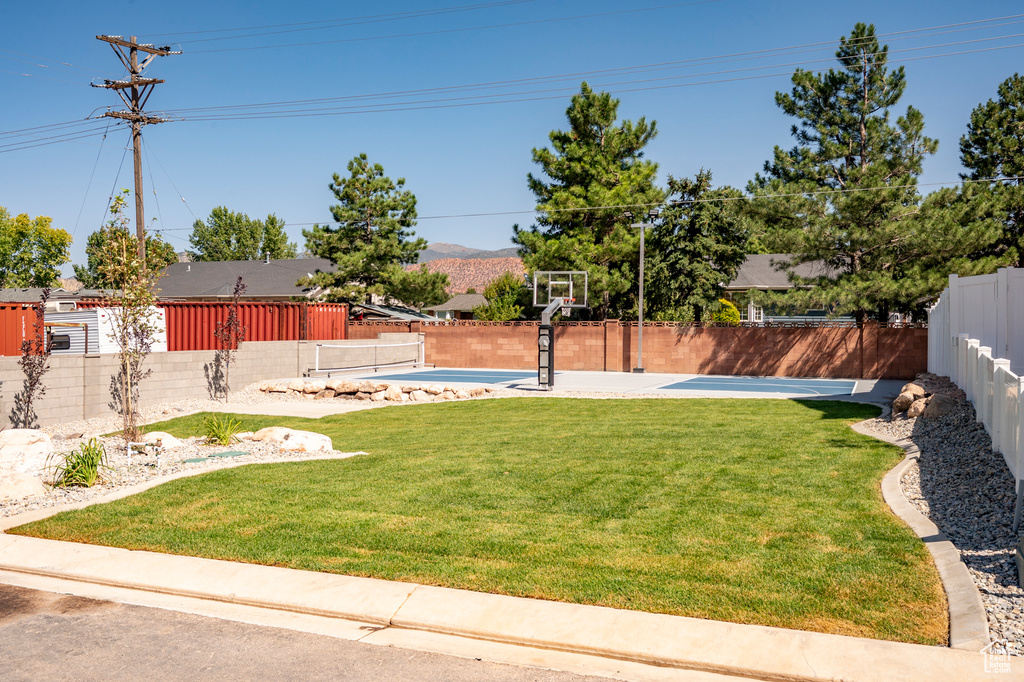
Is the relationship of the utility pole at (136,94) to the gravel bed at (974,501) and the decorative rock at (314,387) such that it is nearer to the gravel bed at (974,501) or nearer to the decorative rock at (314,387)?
the decorative rock at (314,387)

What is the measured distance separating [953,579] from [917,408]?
900 cm

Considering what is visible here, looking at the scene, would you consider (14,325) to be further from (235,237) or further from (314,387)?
(235,237)

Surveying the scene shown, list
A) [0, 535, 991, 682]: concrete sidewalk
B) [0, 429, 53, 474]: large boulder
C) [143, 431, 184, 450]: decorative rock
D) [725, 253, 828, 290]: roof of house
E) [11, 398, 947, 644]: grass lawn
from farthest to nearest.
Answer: [725, 253, 828, 290]: roof of house, [143, 431, 184, 450]: decorative rock, [0, 429, 53, 474]: large boulder, [11, 398, 947, 644]: grass lawn, [0, 535, 991, 682]: concrete sidewalk

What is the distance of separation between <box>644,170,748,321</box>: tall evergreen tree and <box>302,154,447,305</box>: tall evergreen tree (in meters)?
15.2

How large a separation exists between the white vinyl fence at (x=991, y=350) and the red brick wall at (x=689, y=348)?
Answer: 666 cm

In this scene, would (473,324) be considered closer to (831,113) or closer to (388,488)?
(831,113)

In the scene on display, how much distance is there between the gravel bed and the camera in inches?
226

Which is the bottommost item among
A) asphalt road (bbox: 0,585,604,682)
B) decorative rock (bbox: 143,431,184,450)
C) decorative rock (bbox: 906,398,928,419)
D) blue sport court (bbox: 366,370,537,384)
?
asphalt road (bbox: 0,585,604,682)

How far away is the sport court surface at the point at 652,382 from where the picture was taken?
2528 centimetres

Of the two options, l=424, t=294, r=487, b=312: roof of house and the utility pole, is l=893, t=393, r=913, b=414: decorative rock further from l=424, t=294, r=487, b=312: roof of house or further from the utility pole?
l=424, t=294, r=487, b=312: roof of house

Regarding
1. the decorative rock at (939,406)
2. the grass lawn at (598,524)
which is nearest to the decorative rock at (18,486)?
the grass lawn at (598,524)

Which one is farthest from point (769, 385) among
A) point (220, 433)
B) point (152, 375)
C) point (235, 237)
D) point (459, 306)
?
point (235, 237)

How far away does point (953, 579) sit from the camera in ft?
20.3

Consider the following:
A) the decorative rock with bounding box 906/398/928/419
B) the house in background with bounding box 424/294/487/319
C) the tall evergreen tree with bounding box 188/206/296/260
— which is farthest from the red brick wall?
the tall evergreen tree with bounding box 188/206/296/260
